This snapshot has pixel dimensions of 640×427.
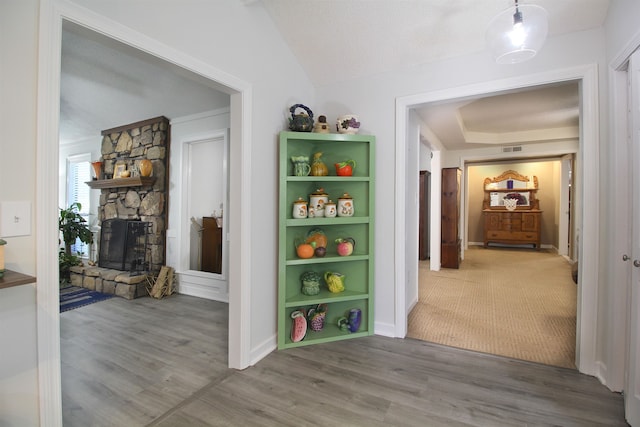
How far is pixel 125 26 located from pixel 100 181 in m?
3.72

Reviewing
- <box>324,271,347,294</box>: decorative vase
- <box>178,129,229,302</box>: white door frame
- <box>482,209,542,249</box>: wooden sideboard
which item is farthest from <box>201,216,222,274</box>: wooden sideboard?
<box>482,209,542,249</box>: wooden sideboard

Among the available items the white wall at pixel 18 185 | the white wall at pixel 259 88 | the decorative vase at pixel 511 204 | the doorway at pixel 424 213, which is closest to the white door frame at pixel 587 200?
the white wall at pixel 259 88

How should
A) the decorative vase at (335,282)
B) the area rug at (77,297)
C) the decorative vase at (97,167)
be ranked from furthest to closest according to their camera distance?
the decorative vase at (97,167), the area rug at (77,297), the decorative vase at (335,282)

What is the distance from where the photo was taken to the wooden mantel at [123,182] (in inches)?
154

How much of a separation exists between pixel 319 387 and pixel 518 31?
2.32 m

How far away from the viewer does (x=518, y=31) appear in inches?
56.8

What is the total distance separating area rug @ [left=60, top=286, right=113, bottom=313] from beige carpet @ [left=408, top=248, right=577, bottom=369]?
3836 millimetres

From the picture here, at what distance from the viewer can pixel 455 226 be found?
17.2 feet

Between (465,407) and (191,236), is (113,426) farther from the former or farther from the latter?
(191,236)

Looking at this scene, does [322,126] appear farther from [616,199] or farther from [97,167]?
[97,167]

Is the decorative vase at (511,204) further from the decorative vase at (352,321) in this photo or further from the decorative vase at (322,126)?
the decorative vase at (322,126)

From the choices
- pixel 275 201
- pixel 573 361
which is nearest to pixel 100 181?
pixel 275 201

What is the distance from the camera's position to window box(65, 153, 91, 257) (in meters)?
5.05

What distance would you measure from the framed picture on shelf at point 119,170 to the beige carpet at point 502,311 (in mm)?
4358
